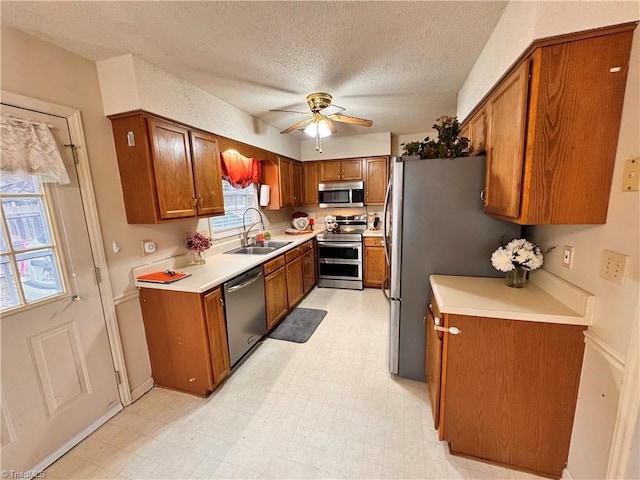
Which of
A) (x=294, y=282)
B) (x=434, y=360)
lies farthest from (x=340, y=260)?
(x=434, y=360)

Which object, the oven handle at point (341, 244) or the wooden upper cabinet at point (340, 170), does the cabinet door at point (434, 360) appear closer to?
the oven handle at point (341, 244)

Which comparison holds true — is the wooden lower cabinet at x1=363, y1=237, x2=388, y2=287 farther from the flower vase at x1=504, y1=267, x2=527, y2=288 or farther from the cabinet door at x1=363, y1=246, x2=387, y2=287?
the flower vase at x1=504, y1=267, x2=527, y2=288

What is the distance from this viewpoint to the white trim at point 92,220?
1.54m

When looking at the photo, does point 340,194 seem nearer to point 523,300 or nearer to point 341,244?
point 341,244

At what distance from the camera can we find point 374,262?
408 centimetres

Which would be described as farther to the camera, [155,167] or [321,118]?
[321,118]

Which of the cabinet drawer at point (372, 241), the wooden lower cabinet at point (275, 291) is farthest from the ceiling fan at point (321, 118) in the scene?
the cabinet drawer at point (372, 241)

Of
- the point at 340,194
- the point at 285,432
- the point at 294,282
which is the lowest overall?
the point at 285,432

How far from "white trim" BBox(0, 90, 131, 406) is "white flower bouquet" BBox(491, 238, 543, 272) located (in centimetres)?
262

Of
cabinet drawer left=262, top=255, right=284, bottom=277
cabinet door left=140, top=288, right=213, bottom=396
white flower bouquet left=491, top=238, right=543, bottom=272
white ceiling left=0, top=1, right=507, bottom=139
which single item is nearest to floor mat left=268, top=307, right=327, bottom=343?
cabinet drawer left=262, top=255, right=284, bottom=277

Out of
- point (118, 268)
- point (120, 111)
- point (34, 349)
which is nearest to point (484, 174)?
point (120, 111)

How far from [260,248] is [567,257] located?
288 centimetres

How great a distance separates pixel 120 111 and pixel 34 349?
158cm

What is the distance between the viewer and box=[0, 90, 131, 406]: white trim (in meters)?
1.54
